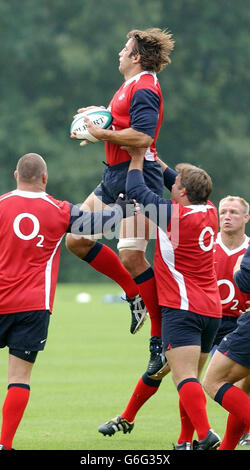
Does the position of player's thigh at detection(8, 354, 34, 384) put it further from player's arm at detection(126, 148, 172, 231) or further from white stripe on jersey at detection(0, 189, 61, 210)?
player's arm at detection(126, 148, 172, 231)

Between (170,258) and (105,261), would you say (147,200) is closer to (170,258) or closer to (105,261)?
Result: (170,258)

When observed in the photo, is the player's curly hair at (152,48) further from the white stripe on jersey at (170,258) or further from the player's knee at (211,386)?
the player's knee at (211,386)

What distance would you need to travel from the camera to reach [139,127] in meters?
7.18

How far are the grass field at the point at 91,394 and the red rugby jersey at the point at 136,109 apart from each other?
2.26 metres

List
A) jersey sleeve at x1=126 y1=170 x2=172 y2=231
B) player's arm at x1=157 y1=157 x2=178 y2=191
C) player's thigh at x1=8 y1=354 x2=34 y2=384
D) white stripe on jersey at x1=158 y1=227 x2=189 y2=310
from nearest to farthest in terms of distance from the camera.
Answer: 1. player's thigh at x1=8 y1=354 x2=34 y2=384
2. jersey sleeve at x1=126 y1=170 x2=172 y2=231
3. white stripe on jersey at x1=158 y1=227 x2=189 y2=310
4. player's arm at x1=157 y1=157 x2=178 y2=191

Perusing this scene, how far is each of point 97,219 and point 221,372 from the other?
1.38 metres

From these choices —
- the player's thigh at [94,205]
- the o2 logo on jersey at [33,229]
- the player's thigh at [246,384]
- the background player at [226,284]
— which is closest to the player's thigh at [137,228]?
the player's thigh at [94,205]

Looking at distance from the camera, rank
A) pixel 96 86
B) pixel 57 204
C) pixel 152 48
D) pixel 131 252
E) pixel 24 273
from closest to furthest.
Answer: pixel 24 273 < pixel 57 204 < pixel 152 48 < pixel 131 252 < pixel 96 86

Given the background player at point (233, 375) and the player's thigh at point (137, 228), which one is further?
the player's thigh at point (137, 228)

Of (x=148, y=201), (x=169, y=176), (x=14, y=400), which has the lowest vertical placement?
(x=14, y=400)

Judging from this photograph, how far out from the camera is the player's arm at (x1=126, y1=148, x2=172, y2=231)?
22.4ft

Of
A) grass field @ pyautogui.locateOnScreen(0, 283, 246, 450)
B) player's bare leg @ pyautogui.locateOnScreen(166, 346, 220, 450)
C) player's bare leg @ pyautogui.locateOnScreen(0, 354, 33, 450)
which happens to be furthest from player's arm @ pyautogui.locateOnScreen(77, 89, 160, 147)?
grass field @ pyautogui.locateOnScreen(0, 283, 246, 450)

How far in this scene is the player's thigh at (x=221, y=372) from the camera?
6.91 m

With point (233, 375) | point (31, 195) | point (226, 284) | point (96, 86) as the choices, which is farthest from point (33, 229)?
point (96, 86)
